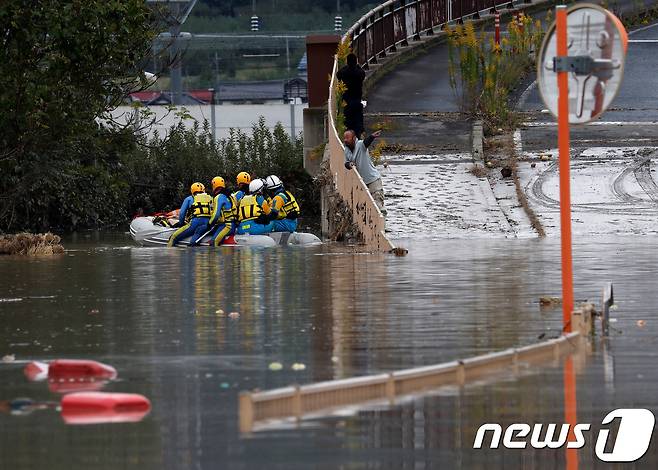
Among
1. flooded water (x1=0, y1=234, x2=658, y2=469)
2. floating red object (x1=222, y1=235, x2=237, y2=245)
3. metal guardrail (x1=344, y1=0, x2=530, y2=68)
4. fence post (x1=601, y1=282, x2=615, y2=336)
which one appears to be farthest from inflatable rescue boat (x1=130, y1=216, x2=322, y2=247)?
fence post (x1=601, y1=282, x2=615, y2=336)

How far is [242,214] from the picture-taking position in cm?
3231

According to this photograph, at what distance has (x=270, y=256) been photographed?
22703 mm

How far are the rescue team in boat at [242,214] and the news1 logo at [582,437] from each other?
75.3ft

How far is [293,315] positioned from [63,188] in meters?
25.5

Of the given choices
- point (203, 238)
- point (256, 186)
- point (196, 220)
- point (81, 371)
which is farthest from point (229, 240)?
point (81, 371)

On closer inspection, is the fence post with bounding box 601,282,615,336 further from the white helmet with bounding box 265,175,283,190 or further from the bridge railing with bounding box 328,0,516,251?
the white helmet with bounding box 265,175,283,190

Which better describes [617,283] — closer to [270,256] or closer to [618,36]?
[618,36]

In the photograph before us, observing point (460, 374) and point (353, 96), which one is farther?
point (353, 96)

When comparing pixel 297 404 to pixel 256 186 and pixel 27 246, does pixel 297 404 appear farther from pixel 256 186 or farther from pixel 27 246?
pixel 256 186

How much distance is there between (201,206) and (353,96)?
4.57 metres

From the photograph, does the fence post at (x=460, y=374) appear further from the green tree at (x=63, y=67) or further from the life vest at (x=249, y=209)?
the life vest at (x=249, y=209)

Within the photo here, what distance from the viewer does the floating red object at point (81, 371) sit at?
1078cm

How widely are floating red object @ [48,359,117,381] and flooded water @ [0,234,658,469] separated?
20 cm

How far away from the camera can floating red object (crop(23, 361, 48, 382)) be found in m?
10.8
